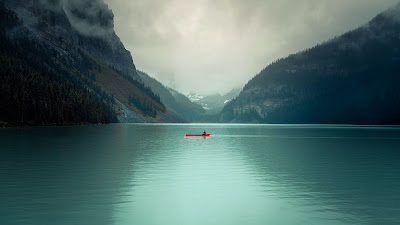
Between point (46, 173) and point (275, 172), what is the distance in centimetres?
2428

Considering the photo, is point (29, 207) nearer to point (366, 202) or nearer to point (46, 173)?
point (46, 173)

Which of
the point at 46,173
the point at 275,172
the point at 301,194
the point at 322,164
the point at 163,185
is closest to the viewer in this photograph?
the point at 301,194

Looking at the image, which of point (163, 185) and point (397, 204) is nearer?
point (397, 204)

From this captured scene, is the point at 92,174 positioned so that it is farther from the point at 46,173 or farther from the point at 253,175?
the point at 253,175

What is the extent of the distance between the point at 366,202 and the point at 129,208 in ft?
52.6

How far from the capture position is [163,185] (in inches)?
1299

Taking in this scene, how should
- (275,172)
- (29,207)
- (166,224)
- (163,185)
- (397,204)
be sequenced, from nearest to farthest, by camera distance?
(166,224) → (29,207) → (397,204) → (163,185) → (275,172)

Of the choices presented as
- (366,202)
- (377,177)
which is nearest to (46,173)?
(366,202)

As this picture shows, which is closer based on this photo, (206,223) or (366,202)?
(206,223)

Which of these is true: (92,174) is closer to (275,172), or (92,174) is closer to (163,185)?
(163,185)

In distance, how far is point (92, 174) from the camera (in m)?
38.0

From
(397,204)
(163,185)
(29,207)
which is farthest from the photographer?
(163,185)

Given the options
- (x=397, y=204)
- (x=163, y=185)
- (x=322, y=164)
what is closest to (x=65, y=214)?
(x=163, y=185)

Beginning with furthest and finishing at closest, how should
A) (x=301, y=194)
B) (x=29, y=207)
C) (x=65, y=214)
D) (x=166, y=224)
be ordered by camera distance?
(x=301, y=194), (x=29, y=207), (x=65, y=214), (x=166, y=224)
